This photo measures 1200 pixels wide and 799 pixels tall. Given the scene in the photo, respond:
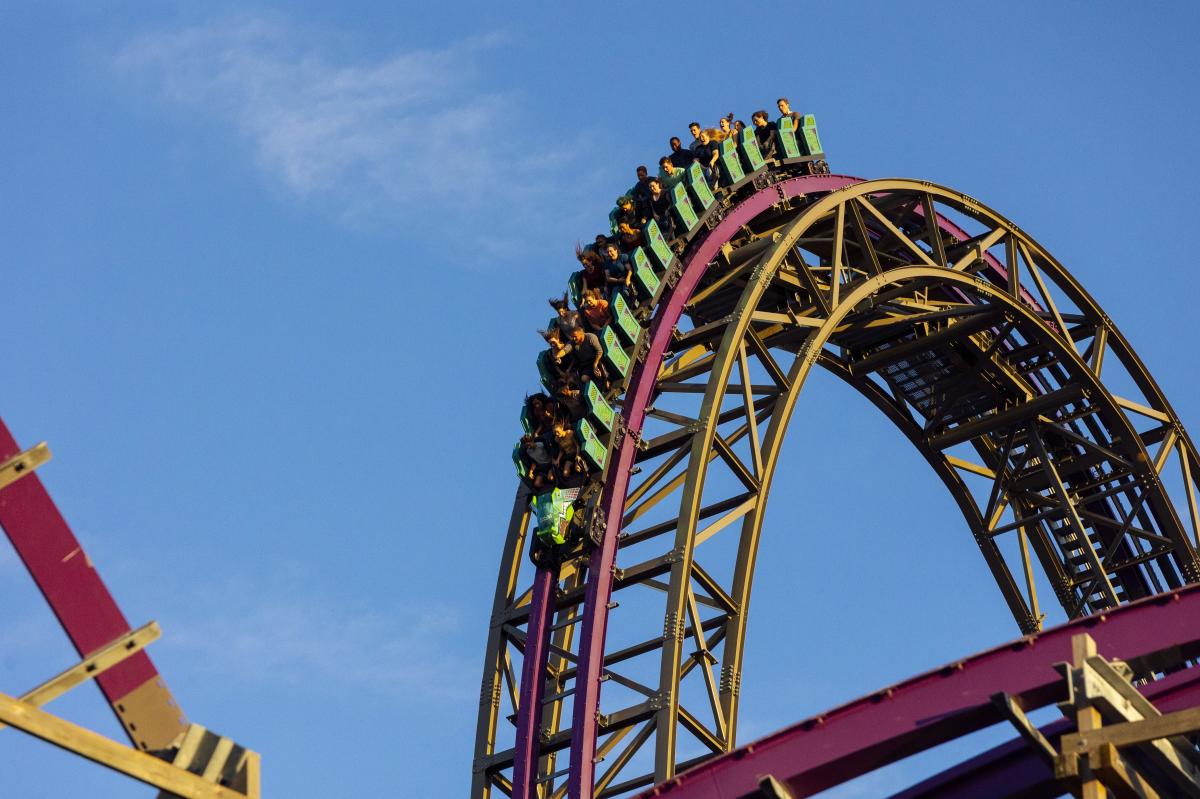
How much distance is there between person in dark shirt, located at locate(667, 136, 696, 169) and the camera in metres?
29.2

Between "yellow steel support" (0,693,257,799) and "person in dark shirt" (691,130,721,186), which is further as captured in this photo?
"person in dark shirt" (691,130,721,186)

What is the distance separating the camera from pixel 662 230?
1096 inches

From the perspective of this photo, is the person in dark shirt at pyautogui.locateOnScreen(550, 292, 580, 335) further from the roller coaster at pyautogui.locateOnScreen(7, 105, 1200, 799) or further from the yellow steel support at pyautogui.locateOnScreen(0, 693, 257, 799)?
the yellow steel support at pyautogui.locateOnScreen(0, 693, 257, 799)

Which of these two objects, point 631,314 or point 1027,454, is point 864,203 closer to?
point 631,314

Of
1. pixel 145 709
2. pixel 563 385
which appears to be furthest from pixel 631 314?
pixel 145 709

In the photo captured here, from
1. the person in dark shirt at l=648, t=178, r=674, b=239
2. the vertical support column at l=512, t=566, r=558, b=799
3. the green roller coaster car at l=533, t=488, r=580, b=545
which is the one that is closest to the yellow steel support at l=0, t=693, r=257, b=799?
the vertical support column at l=512, t=566, r=558, b=799

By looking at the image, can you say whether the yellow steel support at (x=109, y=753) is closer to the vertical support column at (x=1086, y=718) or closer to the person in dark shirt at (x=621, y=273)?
the vertical support column at (x=1086, y=718)

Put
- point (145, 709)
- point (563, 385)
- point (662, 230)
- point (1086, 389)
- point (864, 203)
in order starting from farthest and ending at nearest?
1. point (1086, 389)
2. point (864, 203)
3. point (662, 230)
4. point (563, 385)
5. point (145, 709)

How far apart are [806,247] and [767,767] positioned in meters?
17.2

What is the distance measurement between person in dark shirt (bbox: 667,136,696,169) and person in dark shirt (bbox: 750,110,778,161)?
1.44m

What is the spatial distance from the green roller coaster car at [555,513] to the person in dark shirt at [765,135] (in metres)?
7.76

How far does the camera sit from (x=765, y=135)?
30.6 m

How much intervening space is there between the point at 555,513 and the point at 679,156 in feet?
23.1

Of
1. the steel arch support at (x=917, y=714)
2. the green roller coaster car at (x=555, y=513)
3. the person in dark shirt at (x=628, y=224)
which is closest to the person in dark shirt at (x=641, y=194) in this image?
the person in dark shirt at (x=628, y=224)
